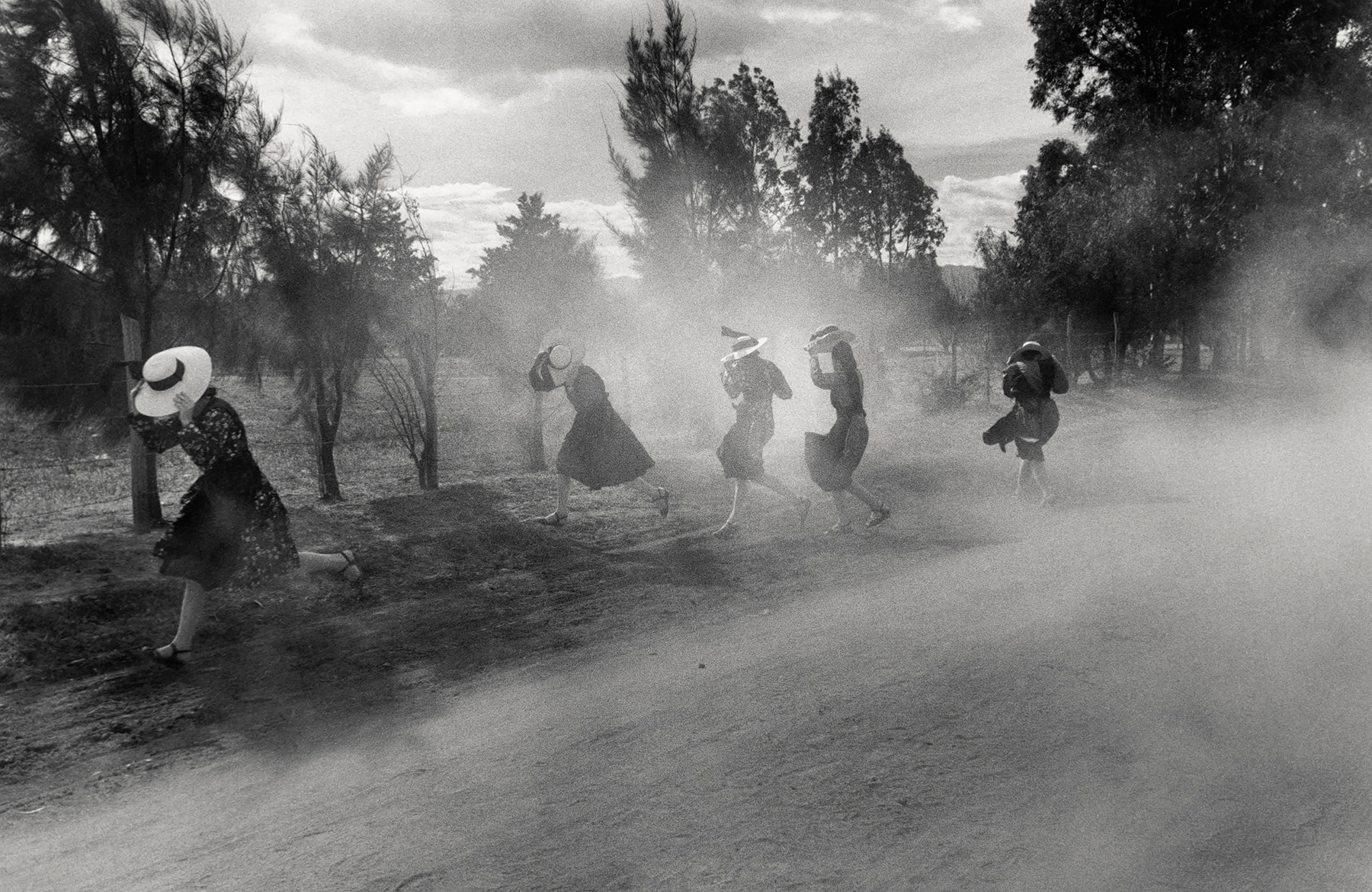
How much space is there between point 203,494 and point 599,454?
406 cm

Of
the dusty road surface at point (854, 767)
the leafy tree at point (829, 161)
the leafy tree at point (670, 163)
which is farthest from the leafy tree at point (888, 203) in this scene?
the dusty road surface at point (854, 767)

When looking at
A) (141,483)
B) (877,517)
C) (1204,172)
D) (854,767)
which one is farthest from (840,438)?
(1204,172)

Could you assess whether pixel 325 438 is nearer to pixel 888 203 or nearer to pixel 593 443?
pixel 593 443

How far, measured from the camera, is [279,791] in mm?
4074

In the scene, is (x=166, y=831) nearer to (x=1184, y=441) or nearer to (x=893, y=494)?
(x=893, y=494)

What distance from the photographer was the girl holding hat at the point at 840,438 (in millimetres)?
9070

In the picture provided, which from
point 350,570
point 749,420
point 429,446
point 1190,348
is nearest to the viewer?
point 350,570

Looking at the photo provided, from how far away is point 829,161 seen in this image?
25391 millimetres

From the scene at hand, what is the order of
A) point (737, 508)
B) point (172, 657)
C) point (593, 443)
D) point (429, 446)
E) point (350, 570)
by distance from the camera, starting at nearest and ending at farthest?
1. point (172, 657)
2. point (350, 570)
3. point (593, 443)
4. point (737, 508)
5. point (429, 446)

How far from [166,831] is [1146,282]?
23.3 meters

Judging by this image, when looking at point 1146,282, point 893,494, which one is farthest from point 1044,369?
point 1146,282

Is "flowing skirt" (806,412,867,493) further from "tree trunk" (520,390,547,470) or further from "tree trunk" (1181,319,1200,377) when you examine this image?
"tree trunk" (1181,319,1200,377)

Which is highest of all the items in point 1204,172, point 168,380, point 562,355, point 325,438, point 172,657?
point 1204,172

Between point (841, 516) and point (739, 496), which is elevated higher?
point (739, 496)
